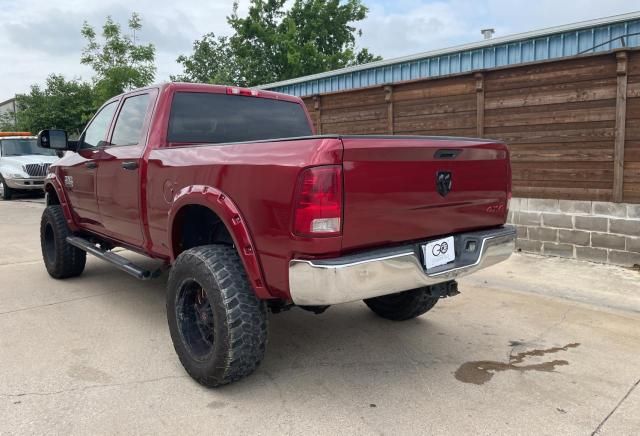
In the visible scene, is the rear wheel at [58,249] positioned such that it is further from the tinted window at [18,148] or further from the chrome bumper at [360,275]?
the tinted window at [18,148]

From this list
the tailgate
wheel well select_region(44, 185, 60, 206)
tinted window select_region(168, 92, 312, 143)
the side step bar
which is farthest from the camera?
wheel well select_region(44, 185, 60, 206)

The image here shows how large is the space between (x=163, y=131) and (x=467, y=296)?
3.18m

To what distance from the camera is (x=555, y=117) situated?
6152mm

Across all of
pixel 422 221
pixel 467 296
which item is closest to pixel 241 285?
pixel 422 221

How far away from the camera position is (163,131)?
375 centimetres

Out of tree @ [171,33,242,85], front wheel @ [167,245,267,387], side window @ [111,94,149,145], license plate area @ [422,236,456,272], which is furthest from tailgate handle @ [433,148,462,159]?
tree @ [171,33,242,85]

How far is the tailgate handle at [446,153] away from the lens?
2.89 meters

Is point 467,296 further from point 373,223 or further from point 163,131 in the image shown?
point 163,131

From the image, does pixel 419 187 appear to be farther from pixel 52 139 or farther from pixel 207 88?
pixel 52 139

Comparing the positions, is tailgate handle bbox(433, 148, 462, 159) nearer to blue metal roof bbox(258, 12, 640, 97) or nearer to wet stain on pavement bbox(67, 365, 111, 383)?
wet stain on pavement bbox(67, 365, 111, 383)

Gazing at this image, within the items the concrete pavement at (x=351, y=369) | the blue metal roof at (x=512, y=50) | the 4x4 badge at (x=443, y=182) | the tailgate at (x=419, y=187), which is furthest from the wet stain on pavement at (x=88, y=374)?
the blue metal roof at (x=512, y=50)

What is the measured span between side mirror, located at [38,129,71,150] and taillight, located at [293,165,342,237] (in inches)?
138

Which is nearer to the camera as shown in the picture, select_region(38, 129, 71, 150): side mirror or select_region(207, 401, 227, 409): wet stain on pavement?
select_region(207, 401, 227, 409): wet stain on pavement

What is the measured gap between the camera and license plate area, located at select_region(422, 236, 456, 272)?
2.83 m
